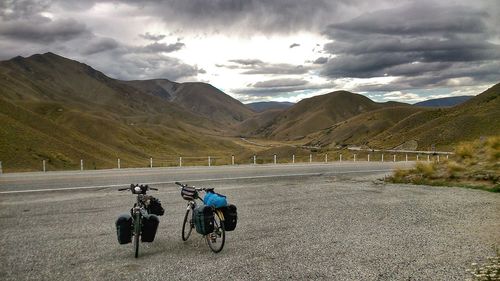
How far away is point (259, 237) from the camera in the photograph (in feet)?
33.8

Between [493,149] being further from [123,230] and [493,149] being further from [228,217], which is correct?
[123,230]

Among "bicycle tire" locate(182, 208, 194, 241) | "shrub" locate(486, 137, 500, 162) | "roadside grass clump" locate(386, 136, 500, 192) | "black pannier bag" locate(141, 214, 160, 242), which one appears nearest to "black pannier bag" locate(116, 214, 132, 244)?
"black pannier bag" locate(141, 214, 160, 242)

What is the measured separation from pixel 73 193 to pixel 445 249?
1336cm

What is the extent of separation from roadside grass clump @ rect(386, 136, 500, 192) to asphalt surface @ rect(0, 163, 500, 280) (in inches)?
84.4

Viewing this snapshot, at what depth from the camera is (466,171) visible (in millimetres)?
20656

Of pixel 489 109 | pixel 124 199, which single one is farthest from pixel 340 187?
pixel 489 109

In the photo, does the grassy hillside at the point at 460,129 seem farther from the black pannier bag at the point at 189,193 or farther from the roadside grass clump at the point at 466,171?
the black pannier bag at the point at 189,193

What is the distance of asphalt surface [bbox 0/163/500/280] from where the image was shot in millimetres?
7914

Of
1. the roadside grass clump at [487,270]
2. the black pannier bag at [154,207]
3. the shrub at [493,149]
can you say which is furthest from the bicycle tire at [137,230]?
the shrub at [493,149]

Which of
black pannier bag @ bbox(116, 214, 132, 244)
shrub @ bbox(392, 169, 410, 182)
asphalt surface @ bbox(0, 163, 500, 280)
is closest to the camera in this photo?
asphalt surface @ bbox(0, 163, 500, 280)

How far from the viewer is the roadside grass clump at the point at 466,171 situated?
18.8m

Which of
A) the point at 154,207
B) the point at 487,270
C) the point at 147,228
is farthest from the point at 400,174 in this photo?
the point at 147,228

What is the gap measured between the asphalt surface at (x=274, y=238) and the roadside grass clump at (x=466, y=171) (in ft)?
7.04

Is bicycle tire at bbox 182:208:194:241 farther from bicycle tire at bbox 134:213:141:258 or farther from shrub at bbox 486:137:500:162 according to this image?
shrub at bbox 486:137:500:162
